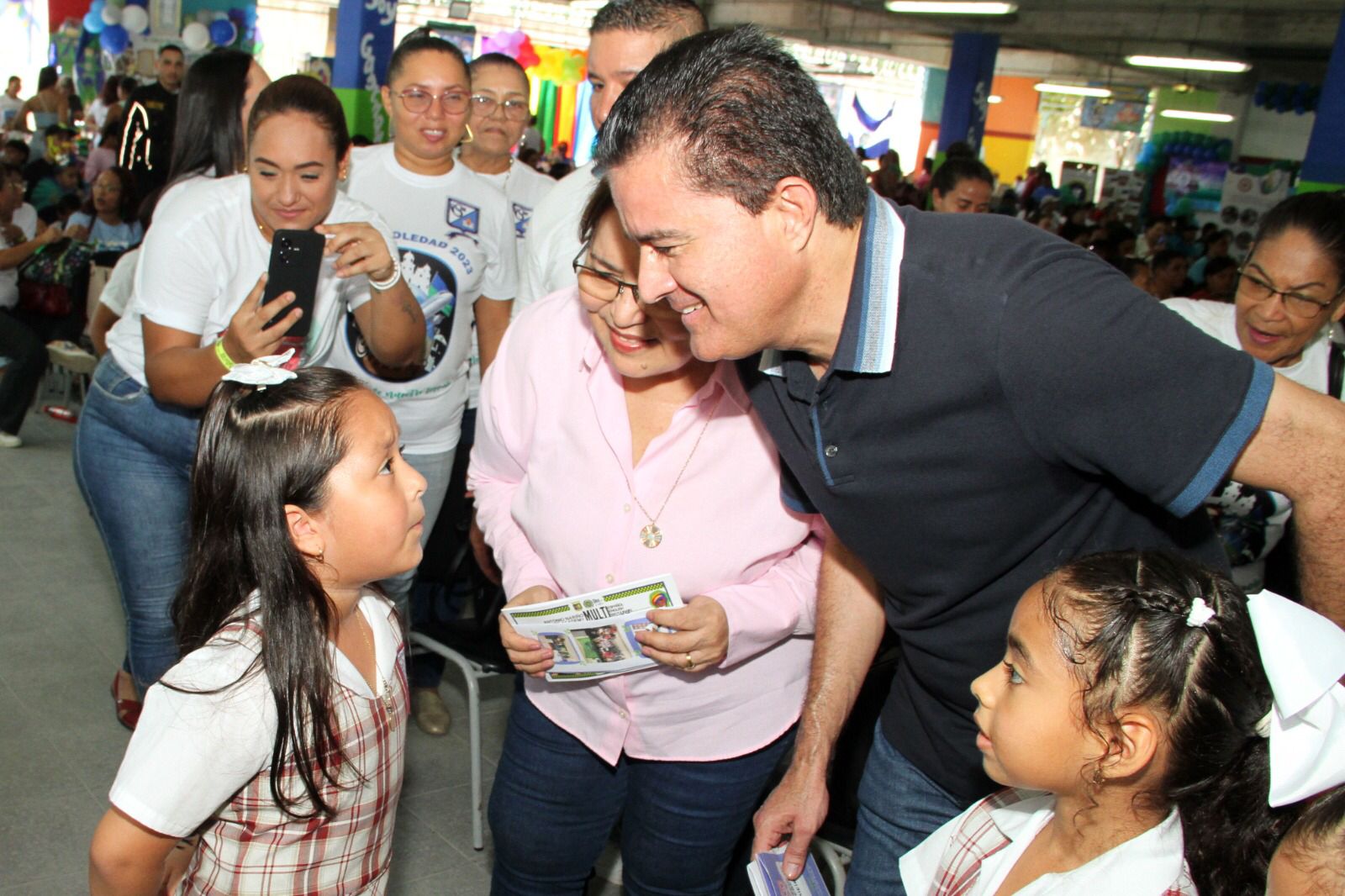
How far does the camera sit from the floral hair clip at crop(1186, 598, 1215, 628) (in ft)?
4.09

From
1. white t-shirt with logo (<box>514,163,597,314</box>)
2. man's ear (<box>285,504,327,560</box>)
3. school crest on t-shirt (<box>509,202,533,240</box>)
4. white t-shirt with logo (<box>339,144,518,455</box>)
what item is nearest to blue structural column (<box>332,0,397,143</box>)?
school crest on t-shirt (<box>509,202,533,240</box>)

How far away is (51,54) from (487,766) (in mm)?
16378

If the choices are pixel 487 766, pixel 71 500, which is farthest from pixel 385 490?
pixel 71 500

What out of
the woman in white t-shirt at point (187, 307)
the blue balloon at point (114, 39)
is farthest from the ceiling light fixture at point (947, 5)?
the woman in white t-shirt at point (187, 307)

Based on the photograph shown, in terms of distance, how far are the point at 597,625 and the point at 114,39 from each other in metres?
16.0

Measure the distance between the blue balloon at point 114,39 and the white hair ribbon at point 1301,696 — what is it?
16.8 metres

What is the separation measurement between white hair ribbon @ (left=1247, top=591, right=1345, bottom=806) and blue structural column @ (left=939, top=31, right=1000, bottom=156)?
56.6 feet

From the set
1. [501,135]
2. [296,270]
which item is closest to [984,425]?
[296,270]

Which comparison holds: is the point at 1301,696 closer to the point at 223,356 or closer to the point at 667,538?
the point at 667,538

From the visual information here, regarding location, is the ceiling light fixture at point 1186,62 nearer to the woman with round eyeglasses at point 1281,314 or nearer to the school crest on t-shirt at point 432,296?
the woman with round eyeglasses at point 1281,314

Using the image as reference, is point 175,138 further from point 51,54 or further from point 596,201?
point 51,54

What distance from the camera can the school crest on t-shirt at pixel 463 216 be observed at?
3.38 meters

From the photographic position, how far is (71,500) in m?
5.30

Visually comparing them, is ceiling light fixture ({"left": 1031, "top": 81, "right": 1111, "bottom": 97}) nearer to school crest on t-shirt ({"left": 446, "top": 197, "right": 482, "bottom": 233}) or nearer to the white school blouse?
school crest on t-shirt ({"left": 446, "top": 197, "right": 482, "bottom": 233})
